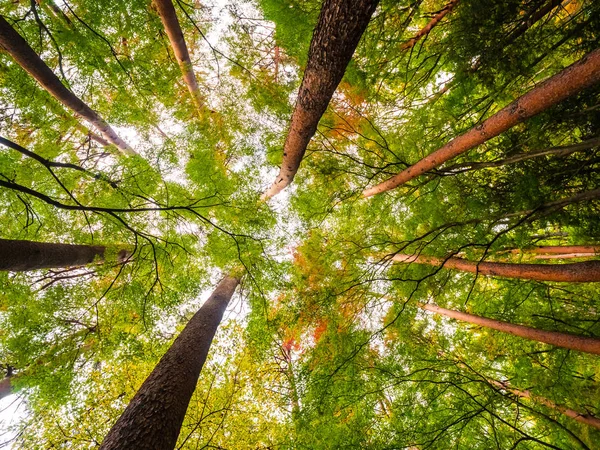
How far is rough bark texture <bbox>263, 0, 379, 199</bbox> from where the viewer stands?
6.50 feet

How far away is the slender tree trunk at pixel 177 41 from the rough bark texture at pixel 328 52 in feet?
9.42

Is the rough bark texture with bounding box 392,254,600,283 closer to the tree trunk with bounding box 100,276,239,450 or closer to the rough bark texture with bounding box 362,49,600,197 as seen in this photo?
the rough bark texture with bounding box 362,49,600,197

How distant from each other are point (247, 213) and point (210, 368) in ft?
11.8

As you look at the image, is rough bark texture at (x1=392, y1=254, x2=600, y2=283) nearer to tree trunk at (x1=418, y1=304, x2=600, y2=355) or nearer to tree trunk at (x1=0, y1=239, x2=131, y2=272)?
tree trunk at (x1=418, y1=304, x2=600, y2=355)

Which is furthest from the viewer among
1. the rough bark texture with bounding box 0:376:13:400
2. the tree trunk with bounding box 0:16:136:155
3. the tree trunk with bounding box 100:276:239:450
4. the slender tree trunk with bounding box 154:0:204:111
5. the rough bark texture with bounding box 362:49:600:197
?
the rough bark texture with bounding box 0:376:13:400

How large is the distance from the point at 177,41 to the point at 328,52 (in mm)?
3730

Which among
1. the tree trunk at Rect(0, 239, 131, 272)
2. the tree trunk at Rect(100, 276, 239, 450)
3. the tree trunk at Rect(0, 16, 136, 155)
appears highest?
the tree trunk at Rect(0, 16, 136, 155)

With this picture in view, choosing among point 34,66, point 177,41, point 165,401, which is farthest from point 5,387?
point 177,41

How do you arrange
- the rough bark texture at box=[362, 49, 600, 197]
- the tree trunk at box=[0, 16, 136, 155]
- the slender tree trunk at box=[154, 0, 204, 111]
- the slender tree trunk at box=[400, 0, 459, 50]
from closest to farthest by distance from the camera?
the rough bark texture at box=[362, 49, 600, 197]
the tree trunk at box=[0, 16, 136, 155]
the slender tree trunk at box=[400, 0, 459, 50]
the slender tree trunk at box=[154, 0, 204, 111]

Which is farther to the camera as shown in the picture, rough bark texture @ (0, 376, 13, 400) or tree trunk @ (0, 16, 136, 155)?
rough bark texture @ (0, 376, 13, 400)

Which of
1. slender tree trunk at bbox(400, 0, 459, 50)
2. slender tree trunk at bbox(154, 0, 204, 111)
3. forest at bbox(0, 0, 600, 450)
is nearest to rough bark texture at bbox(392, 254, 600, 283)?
forest at bbox(0, 0, 600, 450)

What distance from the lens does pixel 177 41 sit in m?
4.62

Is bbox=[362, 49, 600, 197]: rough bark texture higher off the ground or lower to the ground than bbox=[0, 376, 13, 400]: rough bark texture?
higher

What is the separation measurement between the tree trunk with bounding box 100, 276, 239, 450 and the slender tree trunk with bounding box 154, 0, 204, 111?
15.6 ft
